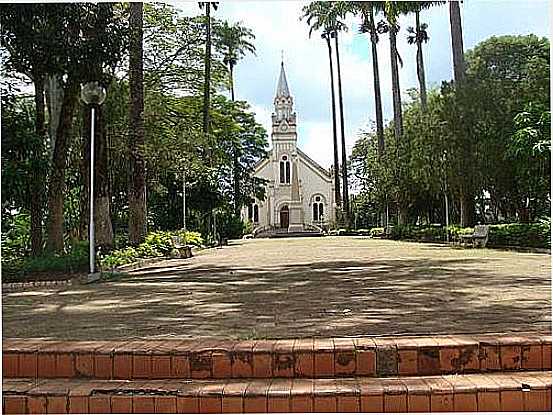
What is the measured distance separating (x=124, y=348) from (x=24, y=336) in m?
1.03

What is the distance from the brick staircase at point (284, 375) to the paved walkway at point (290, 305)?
0.51 m

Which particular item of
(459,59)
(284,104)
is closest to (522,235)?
(459,59)

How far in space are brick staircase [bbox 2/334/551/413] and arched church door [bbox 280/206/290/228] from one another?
131 ft

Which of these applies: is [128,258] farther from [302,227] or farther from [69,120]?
[302,227]

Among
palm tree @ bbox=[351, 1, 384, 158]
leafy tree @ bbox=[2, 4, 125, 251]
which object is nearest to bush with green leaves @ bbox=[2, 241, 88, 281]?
leafy tree @ bbox=[2, 4, 125, 251]

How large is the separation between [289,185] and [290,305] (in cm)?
3869

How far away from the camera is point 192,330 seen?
388 cm

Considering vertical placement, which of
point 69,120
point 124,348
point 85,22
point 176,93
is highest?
point 176,93

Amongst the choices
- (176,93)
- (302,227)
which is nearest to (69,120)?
(176,93)

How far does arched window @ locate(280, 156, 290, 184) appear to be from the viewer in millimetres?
44094

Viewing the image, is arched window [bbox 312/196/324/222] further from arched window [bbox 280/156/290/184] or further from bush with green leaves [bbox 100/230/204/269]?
bush with green leaves [bbox 100/230/204/269]

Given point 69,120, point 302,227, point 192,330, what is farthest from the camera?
point 302,227

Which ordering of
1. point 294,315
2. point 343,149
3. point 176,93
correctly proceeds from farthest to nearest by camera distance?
1. point 343,149
2. point 176,93
3. point 294,315

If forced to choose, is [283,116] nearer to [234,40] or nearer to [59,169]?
[234,40]
